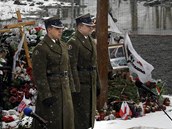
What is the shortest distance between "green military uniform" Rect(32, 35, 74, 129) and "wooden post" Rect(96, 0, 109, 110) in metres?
3.08

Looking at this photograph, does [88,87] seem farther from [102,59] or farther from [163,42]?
[163,42]

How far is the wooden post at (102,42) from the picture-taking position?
875 cm

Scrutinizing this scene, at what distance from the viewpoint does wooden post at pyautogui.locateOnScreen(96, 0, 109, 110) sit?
875 cm

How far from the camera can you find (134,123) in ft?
26.8

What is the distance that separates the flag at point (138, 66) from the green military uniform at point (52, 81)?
471 cm

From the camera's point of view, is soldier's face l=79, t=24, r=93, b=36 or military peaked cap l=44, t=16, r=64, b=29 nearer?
military peaked cap l=44, t=16, r=64, b=29

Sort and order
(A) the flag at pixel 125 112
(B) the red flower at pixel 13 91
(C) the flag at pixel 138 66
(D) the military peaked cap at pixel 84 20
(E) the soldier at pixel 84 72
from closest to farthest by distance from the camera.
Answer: (D) the military peaked cap at pixel 84 20, (E) the soldier at pixel 84 72, (A) the flag at pixel 125 112, (B) the red flower at pixel 13 91, (C) the flag at pixel 138 66

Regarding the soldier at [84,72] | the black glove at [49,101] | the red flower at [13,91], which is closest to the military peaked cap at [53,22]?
the soldier at [84,72]

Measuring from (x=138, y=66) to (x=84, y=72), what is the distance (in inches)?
161

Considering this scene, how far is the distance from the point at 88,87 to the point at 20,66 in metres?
3.56

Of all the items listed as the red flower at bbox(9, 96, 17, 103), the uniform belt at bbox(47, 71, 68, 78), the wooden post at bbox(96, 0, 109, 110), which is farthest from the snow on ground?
the uniform belt at bbox(47, 71, 68, 78)

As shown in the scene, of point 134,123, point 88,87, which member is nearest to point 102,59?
point 134,123

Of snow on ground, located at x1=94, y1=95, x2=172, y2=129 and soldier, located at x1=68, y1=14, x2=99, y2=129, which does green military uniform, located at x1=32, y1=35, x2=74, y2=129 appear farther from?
snow on ground, located at x1=94, y1=95, x2=172, y2=129

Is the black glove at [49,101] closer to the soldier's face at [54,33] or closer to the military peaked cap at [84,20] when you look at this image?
the soldier's face at [54,33]
